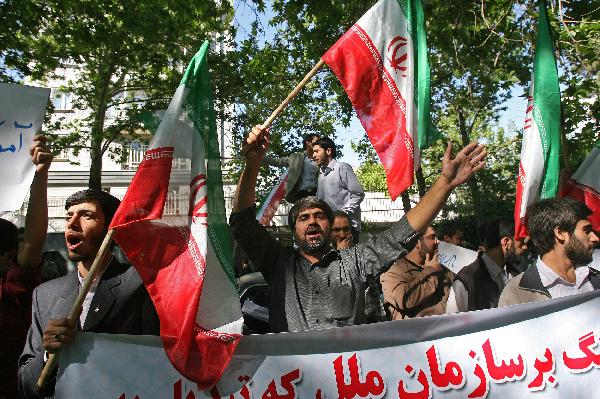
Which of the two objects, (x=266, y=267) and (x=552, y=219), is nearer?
(x=266, y=267)

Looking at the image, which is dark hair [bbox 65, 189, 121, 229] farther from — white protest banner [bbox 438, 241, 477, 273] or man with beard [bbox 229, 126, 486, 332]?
white protest banner [bbox 438, 241, 477, 273]

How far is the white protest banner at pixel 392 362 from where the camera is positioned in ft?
9.36

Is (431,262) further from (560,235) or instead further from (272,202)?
(272,202)

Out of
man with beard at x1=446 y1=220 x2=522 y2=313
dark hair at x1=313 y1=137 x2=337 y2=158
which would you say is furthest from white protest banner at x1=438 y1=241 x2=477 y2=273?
dark hair at x1=313 y1=137 x2=337 y2=158

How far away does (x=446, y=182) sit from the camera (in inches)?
122

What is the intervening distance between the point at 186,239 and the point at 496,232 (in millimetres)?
3201

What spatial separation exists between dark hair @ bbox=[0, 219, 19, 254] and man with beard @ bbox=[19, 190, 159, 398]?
0.64 m

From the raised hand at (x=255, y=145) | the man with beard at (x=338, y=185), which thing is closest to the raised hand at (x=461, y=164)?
the raised hand at (x=255, y=145)

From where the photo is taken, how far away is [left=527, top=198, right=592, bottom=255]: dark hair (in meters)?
3.66

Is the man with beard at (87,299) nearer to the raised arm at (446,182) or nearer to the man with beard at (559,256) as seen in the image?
the raised arm at (446,182)

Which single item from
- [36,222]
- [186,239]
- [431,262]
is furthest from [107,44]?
[186,239]

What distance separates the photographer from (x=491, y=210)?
2486 centimetres

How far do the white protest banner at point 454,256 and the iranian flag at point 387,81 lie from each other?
3261mm

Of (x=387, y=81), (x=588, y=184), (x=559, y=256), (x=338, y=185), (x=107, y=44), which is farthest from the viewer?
(x=107, y=44)
